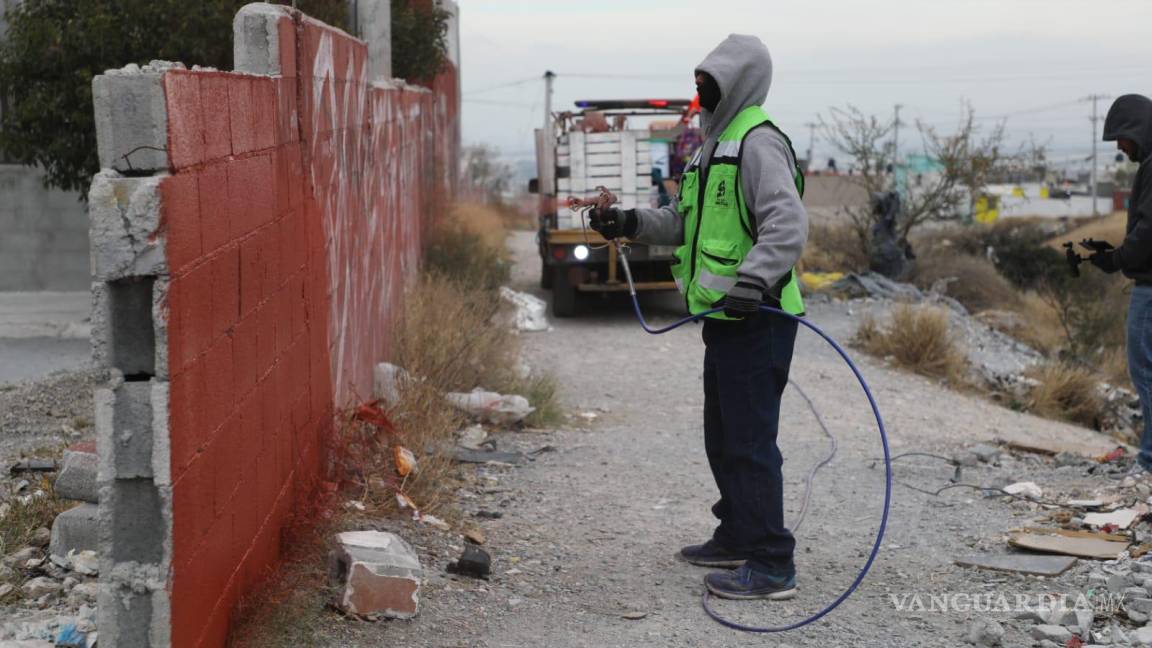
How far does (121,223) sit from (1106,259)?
554 centimetres

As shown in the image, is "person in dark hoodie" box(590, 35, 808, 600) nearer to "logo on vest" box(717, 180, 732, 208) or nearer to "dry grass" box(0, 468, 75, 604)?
"logo on vest" box(717, 180, 732, 208)

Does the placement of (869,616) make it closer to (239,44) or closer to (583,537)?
(583,537)

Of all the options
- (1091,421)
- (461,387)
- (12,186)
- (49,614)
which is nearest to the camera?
(49,614)

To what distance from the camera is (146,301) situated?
2.92 metres

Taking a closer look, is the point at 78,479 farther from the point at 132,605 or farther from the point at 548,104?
the point at 548,104

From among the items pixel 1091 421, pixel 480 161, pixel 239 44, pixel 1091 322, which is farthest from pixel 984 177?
pixel 480 161

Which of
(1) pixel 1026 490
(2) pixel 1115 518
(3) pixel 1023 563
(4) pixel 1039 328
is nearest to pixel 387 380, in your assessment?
(1) pixel 1026 490

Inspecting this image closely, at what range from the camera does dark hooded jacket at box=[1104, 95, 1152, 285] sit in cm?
626

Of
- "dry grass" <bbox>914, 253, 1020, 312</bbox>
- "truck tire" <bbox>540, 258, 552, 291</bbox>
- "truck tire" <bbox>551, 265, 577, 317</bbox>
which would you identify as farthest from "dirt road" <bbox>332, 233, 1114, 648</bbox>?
"dry grass" <bbox>914, 253, 1020, 312</bbox>

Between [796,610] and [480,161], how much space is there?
34.8 meters

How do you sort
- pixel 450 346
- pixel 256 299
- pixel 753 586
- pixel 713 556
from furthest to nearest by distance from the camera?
pixel 450 346
pixel 713 556
pixel 753 586
pixel 256 299

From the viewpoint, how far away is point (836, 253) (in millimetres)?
17953

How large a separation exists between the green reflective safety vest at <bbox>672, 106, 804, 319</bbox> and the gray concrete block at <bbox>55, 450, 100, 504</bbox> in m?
2.26

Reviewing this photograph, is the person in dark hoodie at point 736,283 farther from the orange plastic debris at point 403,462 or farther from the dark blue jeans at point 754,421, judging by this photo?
the orange plastic debris at point 403,462
